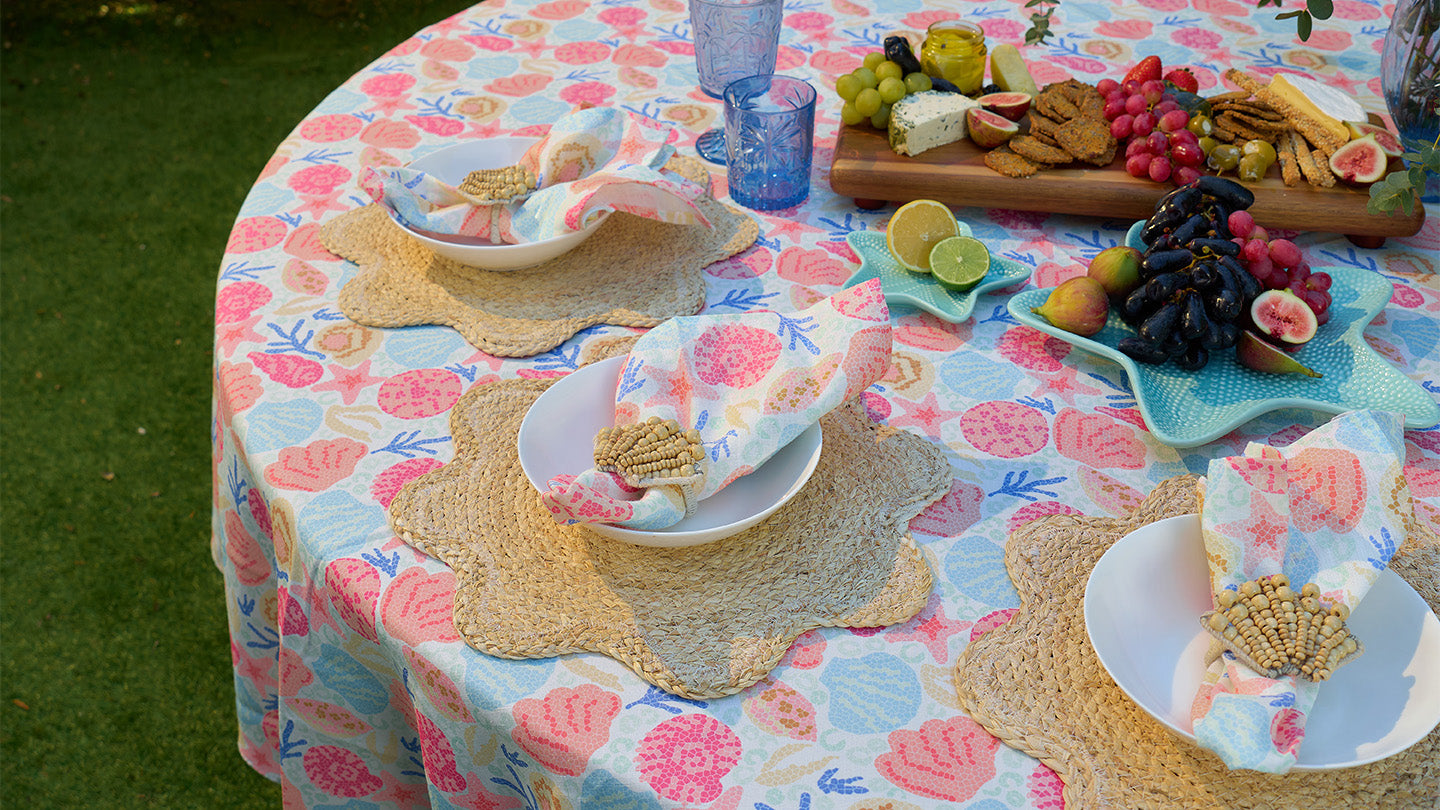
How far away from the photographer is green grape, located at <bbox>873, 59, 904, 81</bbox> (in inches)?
68.4

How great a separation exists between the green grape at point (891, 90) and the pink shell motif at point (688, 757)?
1.12m

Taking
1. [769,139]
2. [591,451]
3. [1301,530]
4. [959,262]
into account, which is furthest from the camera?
[769,139]

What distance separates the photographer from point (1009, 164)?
64.6 inches

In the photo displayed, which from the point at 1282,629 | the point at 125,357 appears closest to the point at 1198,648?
the point at 1282,629

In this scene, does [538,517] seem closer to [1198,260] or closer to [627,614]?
[627,614]

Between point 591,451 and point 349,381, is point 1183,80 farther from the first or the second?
point 349,381

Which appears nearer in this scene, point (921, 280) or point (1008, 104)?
point (921, 280)

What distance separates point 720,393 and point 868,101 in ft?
2.44

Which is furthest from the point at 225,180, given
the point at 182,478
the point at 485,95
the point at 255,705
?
the point at 255,705

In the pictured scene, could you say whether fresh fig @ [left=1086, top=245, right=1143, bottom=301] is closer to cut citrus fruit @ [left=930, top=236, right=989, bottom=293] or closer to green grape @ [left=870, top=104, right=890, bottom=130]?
cut citrus fruit @ [left=930, top=236, right=989, bottom=293]

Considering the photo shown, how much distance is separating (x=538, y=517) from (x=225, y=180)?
331 centimetres

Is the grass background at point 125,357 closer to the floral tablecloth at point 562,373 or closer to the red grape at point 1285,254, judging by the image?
the floral tablecloth at point 562,373

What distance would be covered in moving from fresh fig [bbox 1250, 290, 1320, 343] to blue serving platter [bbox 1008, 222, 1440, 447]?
5 centimetres

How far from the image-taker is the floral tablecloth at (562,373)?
3.13 ft
